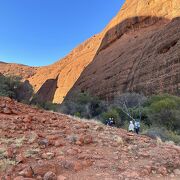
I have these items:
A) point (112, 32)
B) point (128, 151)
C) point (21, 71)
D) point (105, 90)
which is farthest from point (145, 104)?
point (21, 71)

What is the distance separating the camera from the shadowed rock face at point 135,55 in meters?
33.8

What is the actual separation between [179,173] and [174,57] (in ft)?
84.4

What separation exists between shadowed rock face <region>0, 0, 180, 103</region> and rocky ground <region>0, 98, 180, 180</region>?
22.2 meters

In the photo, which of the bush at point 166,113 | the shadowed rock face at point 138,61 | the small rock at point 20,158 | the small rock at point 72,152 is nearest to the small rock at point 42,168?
the small rock at point 20,158

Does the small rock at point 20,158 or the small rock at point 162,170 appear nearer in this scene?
the small rock at point 20,158

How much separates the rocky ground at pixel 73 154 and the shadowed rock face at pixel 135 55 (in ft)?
72.8

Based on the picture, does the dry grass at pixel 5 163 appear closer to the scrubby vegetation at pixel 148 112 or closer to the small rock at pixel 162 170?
the small rock at pixel 162 170

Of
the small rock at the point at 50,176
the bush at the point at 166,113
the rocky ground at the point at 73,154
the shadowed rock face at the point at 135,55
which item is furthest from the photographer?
the shadowed rock face at the point at 135,55

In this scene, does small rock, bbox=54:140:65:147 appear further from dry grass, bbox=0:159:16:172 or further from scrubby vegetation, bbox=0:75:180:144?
scrubby vegetation, bbox=0:75:180:144

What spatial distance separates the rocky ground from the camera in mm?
6707

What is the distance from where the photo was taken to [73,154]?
7.68 meters

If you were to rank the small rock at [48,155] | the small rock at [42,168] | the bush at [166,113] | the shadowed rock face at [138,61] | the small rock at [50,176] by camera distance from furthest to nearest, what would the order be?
the shadowed rock face at [138,61] → the bush at [166,113] → the small rock at [48,155] → the small rock at [42,168] → the small rock at [50,176]

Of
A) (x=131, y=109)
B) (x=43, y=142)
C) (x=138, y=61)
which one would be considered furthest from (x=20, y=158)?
(x=138, y=61)

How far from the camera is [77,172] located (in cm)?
690
